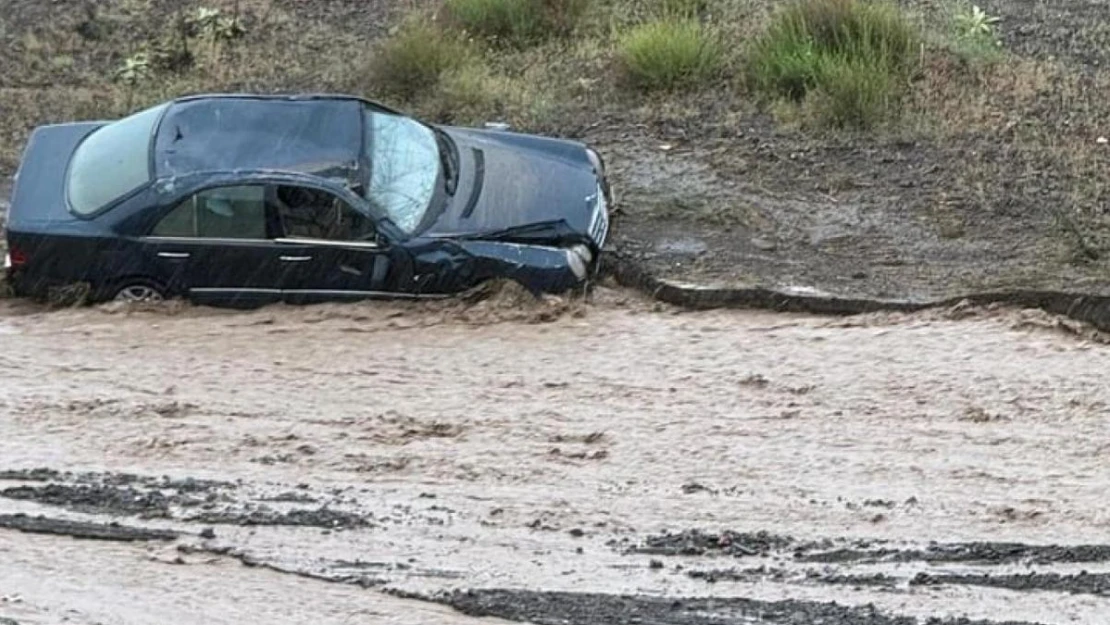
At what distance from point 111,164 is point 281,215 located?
4.13 ft

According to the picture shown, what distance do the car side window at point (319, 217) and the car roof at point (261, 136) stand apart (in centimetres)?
16

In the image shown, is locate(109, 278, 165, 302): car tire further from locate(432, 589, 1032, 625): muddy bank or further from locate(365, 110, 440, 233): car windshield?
locate(432, 589, 1032, 625): muddy bank

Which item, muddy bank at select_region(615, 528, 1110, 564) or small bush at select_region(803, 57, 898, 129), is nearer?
muddy bank at select_region(615, 528, 1110, 564)

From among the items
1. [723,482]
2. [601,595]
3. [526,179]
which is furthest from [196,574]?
[526,179]

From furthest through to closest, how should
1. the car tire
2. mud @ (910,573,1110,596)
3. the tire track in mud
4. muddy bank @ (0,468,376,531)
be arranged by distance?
1. the car tire
2. muddy bank @ (0,468,376,531)
3. mud @ (910,573,1110,596)
4. the tire track in mud

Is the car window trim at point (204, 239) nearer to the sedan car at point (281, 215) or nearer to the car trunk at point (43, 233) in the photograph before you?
the sedan car at point (281, 215)

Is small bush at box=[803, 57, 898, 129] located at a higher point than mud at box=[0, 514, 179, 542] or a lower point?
higher

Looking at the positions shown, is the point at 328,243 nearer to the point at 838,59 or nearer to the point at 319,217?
the point at 319,217

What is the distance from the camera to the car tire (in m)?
11.0

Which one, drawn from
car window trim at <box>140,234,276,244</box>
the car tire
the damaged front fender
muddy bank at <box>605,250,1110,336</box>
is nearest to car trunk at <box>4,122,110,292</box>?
the car tire

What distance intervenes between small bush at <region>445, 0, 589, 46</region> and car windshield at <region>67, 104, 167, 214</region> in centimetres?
500

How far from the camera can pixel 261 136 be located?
36.3ft

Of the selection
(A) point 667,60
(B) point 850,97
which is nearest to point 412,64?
(A) point 667,60

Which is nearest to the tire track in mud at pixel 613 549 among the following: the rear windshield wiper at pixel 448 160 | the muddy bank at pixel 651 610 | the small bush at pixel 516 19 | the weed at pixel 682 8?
the muddy bank at pixel 651 610
